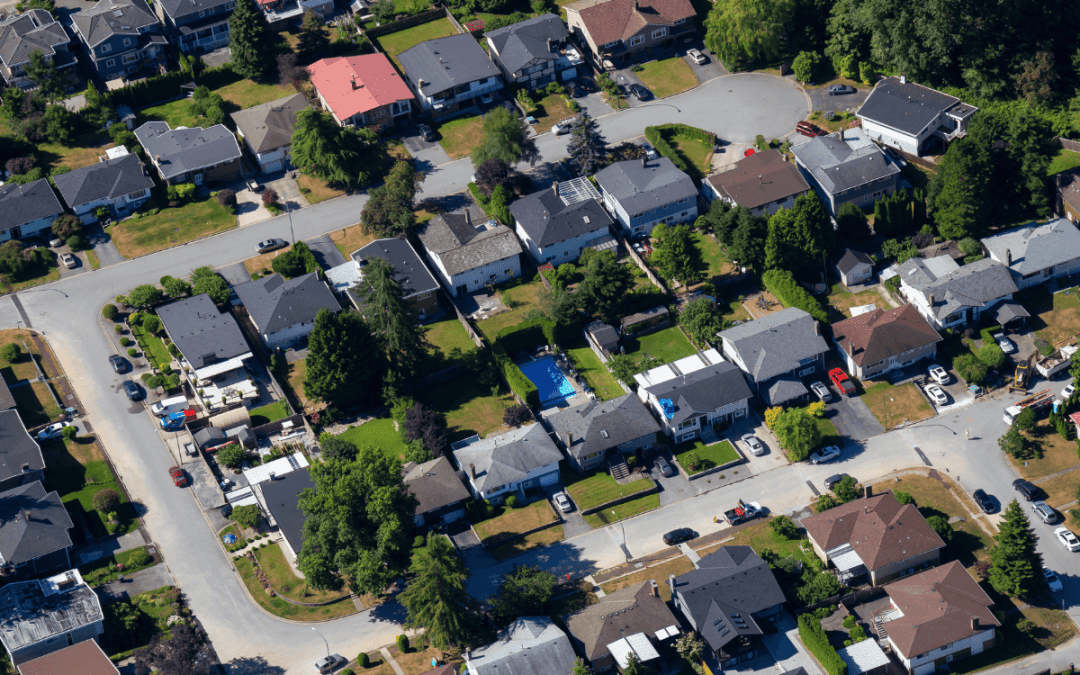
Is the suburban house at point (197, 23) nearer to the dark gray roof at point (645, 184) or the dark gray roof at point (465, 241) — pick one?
the dark gray roof at point (465, 241)

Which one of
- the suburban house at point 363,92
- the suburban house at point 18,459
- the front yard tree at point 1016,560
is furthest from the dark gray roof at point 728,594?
the suburban house at point 363,92

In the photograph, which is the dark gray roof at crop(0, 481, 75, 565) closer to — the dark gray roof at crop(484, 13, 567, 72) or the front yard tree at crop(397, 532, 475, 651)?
the front yard tree at crop(397, 532, 475, 651)

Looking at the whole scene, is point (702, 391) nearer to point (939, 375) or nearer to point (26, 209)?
point (939, 375)

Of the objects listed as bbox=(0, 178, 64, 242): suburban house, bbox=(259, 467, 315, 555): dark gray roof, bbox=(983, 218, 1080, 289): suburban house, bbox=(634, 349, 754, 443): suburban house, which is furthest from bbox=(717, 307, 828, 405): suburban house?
bbox=(0, 178, 64, 242): suburban house

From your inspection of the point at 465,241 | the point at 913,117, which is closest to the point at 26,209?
the point at 465,241

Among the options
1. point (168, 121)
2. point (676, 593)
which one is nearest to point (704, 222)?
point (676, 593)

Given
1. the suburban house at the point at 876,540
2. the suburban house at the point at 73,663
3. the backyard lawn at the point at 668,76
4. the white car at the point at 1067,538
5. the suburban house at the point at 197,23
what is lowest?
the white car at the point at 1067,538

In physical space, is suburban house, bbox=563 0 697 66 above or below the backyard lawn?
above
